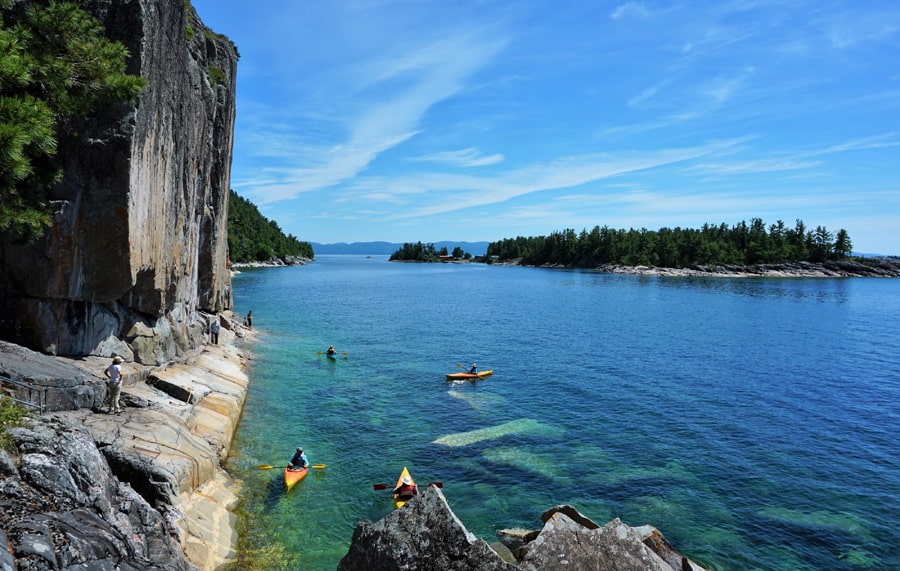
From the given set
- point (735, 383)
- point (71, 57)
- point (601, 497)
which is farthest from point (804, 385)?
point (71, 57)

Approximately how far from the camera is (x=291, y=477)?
74.1 ft

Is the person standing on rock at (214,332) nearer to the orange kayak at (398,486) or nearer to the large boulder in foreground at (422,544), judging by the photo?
the orange kayak at (398,486)

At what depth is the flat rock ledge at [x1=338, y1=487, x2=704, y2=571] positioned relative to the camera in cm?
849

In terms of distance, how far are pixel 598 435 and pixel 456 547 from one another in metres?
23.3

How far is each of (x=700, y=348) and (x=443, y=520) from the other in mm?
54724

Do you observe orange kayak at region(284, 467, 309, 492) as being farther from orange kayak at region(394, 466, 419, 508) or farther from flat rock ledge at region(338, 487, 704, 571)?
flat rock ledge at region(338, 487, 704, 571)

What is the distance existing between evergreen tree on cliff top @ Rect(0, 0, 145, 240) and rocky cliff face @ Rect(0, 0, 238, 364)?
4.76 meters

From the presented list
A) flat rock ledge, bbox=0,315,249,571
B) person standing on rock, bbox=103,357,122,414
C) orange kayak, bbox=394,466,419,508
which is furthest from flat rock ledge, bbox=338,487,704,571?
person standing on rock, bbox=103,357,122,414

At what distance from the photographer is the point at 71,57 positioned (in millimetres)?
14008

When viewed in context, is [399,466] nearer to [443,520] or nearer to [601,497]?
[601,497]

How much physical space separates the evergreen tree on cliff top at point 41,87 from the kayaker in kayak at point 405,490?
50.9 feet

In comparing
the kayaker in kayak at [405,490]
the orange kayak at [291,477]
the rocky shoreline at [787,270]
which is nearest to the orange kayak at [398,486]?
the kayaker in kayak at [405,490]

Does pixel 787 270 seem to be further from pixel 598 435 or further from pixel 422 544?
pixel 422 544

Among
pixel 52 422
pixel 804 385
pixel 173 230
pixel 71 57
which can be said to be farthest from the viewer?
pixel 804 385
